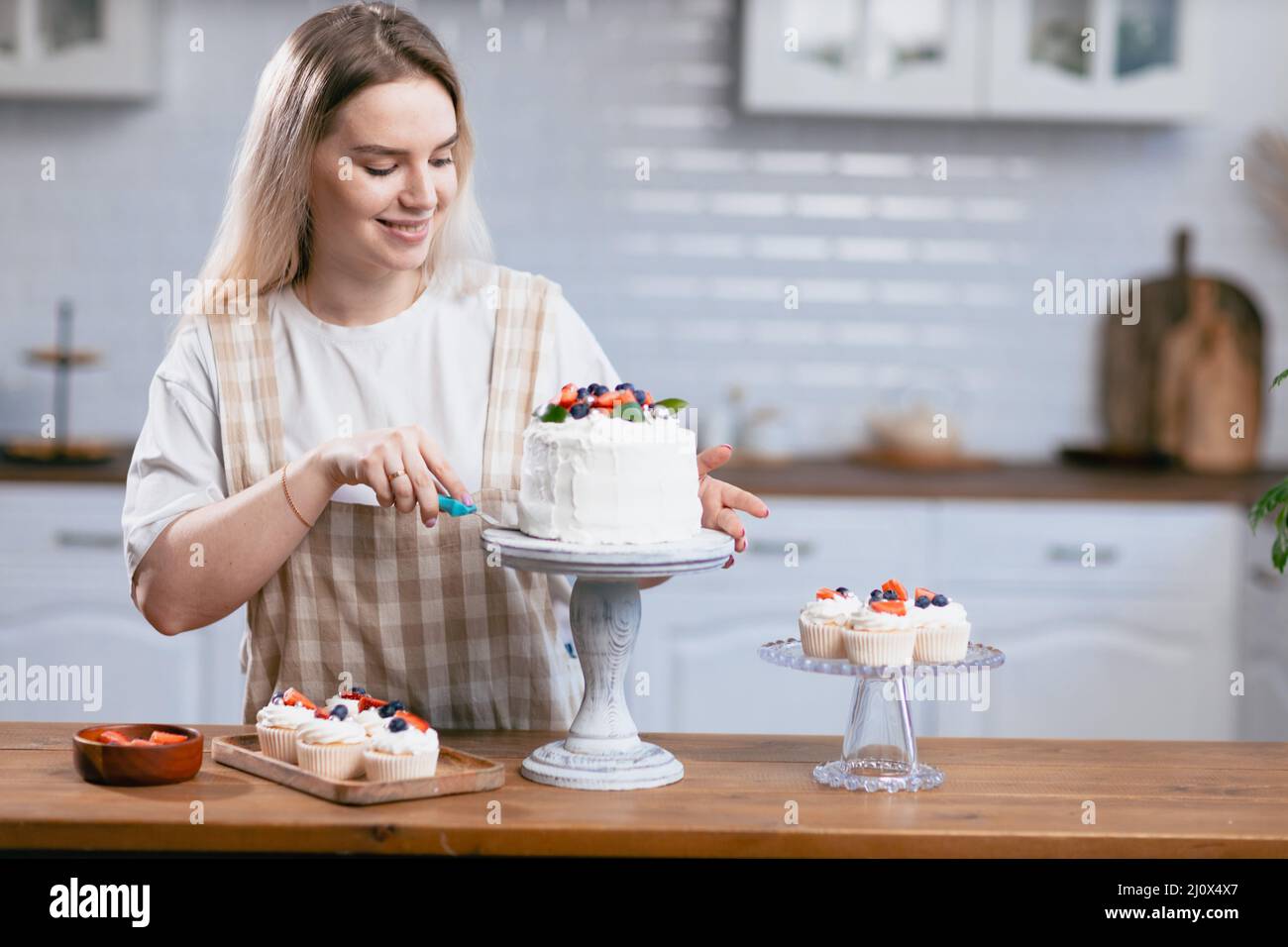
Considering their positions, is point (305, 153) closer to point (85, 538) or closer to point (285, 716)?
point (285, 716)

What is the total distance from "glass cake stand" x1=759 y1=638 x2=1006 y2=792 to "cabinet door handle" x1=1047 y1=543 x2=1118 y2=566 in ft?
5.88

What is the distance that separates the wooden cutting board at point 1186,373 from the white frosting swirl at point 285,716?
263 centimetres

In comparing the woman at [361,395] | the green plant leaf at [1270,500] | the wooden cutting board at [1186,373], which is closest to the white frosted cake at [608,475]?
the woman at [361,395]

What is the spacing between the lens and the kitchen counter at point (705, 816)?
1.32 meters

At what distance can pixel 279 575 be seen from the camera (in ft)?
5.87

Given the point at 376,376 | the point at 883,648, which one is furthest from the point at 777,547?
the point at 883,648

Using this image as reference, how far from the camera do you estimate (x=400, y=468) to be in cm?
147

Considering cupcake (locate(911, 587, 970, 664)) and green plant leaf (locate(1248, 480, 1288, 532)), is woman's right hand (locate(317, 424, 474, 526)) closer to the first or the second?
cupcake (locate(911, 587, 970, 664))

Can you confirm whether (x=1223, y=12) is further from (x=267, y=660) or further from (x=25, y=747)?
(x=25, y=747)

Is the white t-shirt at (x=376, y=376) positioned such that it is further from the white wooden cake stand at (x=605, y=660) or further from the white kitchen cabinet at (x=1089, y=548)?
the white kitchen cabinet at (x=1089, y=548)

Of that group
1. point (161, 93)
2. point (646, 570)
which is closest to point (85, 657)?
point (161, 93)

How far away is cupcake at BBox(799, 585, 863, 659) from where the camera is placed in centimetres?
153

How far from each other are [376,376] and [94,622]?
1702mm
